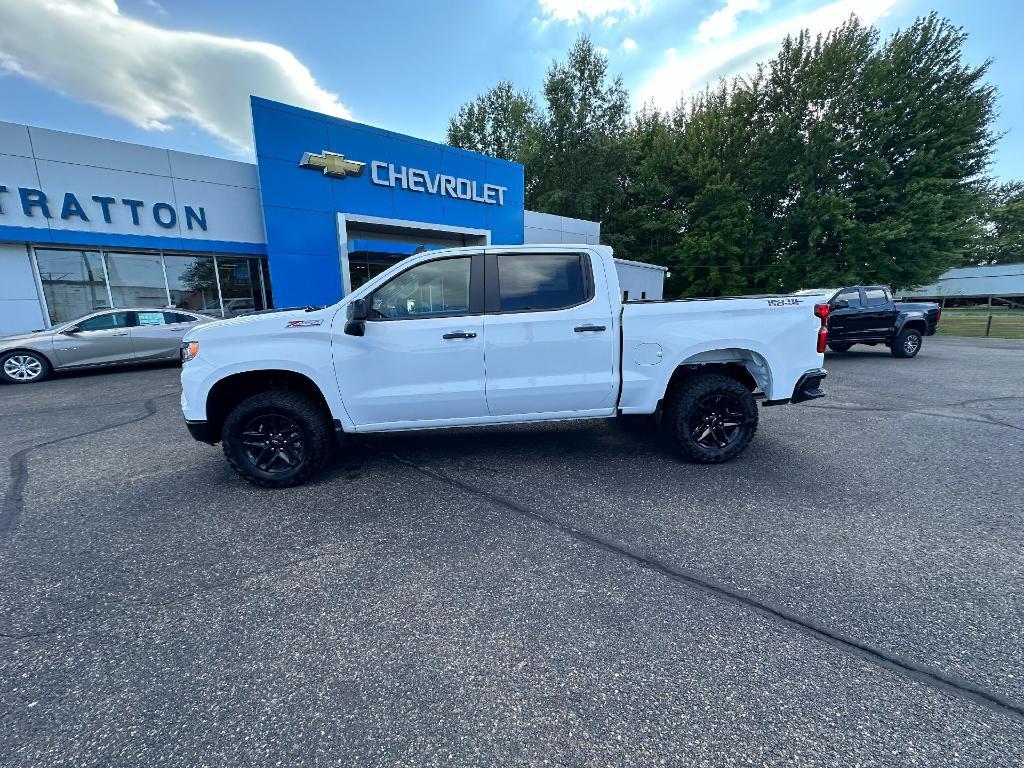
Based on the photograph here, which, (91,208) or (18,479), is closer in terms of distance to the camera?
(18,479)

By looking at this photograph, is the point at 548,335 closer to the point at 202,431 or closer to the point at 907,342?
the point at 202,431

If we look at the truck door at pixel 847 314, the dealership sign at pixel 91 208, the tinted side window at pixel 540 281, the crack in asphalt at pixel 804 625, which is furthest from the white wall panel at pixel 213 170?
the truck door at pixel 847 314

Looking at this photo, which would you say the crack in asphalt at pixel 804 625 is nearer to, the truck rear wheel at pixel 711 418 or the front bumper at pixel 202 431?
the truck rear wheel at pixel 711 418

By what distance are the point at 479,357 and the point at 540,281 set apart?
93cm

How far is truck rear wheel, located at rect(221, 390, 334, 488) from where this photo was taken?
11.8ft

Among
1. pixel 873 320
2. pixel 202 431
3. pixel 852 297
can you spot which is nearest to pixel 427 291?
pixel 202 431

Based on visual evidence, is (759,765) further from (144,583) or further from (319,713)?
(144,583)

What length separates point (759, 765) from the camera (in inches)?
56.2

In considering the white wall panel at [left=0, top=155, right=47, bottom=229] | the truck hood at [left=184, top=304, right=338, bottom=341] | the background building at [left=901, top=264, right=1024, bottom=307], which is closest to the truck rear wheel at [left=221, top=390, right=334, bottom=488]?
the truck hood at [left=184, top=304, right=338, bottom=341]

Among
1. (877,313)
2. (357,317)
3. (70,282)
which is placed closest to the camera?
(357,317)

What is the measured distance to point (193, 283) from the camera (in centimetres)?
1260

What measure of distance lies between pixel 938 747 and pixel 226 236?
1640cm

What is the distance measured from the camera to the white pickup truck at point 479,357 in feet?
11.7

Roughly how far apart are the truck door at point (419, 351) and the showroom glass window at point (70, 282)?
12782 mm
